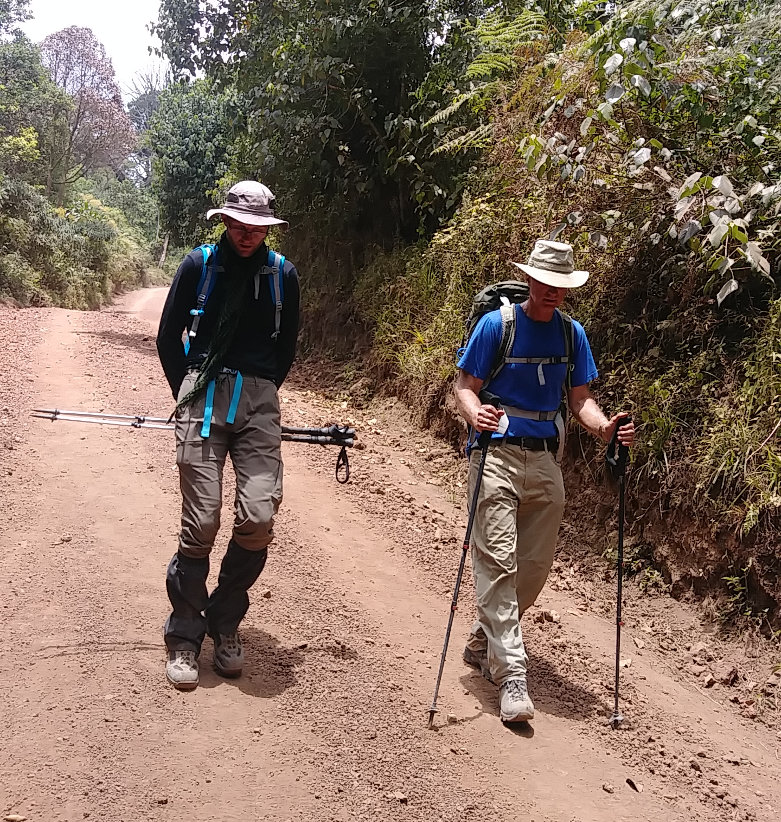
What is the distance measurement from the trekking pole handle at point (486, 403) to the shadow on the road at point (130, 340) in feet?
34.5

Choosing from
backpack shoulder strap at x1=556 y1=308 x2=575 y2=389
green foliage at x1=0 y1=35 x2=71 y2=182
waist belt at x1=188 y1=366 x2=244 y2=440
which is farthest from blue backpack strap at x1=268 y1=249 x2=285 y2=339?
green foliage at x1=0 y1=35 x2=71 y2=182

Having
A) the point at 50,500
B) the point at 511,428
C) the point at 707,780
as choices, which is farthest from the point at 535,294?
Answer: the point at 50,500

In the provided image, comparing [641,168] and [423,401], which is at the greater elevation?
[641,168]

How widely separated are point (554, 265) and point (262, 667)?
8.43ft

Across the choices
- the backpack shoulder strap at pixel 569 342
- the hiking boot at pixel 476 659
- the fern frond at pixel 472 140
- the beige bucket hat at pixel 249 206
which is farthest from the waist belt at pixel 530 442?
the fern frond at pixel 472 140

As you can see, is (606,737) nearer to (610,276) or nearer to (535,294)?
(535,294)

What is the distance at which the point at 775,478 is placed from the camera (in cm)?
528

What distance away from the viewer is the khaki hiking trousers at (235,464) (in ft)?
13.0

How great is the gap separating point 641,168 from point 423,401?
3871 mm

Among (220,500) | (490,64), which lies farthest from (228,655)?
(490,64)

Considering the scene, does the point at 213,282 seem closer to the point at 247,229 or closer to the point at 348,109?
the point at 247,229

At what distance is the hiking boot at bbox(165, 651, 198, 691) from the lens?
3931 millimetres

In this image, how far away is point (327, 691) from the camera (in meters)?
4.22

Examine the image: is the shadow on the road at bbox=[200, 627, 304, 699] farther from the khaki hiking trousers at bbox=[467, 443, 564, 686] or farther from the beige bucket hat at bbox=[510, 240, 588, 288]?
the beige bucket hat at bbox=[510, 240, 588, 288]
